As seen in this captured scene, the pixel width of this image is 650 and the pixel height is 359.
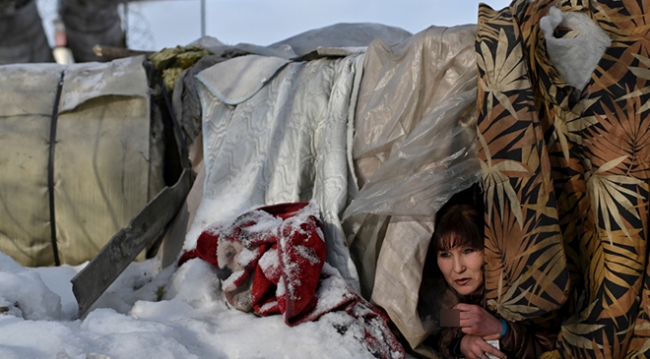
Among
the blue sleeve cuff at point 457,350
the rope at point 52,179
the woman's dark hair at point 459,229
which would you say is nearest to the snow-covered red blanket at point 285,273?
the blue sleeve cuff at point 457,350

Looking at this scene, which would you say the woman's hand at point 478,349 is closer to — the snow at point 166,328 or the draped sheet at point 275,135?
the snow at point 166,328

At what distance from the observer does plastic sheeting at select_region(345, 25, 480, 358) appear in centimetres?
170

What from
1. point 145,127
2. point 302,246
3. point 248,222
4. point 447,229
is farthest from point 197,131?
point 447,229

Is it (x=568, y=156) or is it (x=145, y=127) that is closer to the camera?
(x=568, y=156)

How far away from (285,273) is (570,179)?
0.80m

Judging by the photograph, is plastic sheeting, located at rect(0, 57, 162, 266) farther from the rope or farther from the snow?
the snow

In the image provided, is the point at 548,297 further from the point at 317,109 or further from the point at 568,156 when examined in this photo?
the point at 317,109

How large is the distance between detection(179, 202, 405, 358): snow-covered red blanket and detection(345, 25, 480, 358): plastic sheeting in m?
0.10

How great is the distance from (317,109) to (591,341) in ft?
3.84

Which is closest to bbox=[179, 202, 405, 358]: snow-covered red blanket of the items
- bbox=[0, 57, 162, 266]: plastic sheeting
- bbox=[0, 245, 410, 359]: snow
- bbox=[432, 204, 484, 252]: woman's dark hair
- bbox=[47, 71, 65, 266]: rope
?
bbox=[0, 245, 410, 359]: snow

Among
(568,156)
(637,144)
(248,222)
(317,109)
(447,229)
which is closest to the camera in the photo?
(637,144)

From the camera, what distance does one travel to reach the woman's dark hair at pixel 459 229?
65.5 inches

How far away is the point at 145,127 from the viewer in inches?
94.3

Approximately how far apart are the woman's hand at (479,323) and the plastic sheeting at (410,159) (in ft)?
0.43
